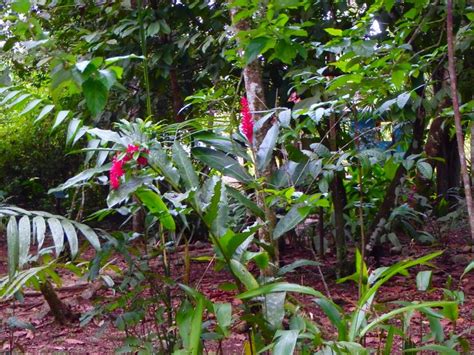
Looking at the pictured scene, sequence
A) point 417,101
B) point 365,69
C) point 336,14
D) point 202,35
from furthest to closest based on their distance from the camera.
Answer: point 202,35
point 336,14
point 417,101
point 365,69

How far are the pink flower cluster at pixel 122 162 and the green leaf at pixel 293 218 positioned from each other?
0.47m

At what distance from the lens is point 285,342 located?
1.62 m

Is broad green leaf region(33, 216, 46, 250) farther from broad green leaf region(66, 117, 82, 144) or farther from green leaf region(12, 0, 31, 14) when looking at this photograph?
green leaf region(12, 0, 31, 14)

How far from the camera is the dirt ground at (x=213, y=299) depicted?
309 centimetres

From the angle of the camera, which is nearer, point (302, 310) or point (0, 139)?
point (302, 310)

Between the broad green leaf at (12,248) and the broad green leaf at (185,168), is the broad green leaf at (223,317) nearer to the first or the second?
the broad green leaf at (185,168)

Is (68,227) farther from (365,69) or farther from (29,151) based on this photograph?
(29,151)

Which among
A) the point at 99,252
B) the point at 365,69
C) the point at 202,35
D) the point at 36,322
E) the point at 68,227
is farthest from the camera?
the point at 202,35

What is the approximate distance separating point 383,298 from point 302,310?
167 centimetres

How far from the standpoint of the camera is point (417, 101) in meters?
2.97

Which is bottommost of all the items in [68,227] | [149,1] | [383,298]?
A: [383,298]

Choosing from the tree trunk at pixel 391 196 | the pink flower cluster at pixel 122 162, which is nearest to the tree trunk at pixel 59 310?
the pink flower cluster at pixel 122 162

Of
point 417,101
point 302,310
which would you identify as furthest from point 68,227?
point 417,101

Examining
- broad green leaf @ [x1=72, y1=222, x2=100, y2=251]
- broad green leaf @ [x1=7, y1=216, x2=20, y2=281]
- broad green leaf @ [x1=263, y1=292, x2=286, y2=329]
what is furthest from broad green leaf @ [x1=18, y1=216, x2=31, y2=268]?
broad green leaf @ [x1=263, y1=292, x2=286, y2=329]
